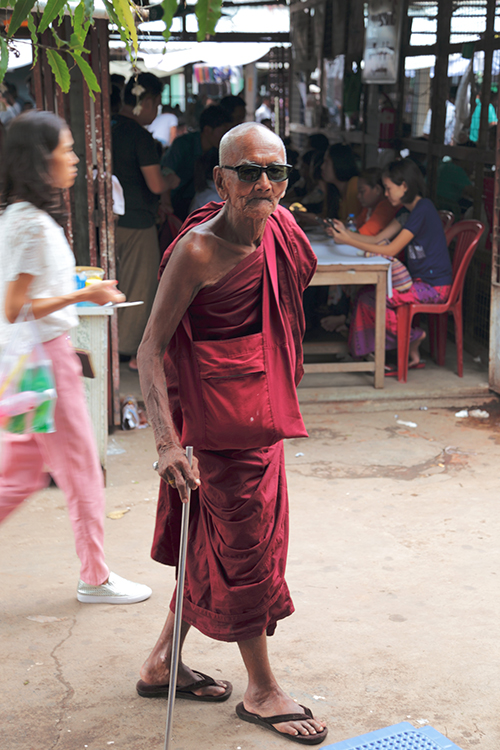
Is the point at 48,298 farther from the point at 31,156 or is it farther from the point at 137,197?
the point at 137,197

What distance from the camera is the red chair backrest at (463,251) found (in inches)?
233

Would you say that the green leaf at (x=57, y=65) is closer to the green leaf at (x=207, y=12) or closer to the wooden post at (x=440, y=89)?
the green leaf at (x=207, y=12)

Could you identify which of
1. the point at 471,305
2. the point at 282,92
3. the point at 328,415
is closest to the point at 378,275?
the point at 328,415

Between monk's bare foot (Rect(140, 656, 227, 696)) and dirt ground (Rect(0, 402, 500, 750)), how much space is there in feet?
0.17

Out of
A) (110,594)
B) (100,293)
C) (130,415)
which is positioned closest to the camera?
(100,293)

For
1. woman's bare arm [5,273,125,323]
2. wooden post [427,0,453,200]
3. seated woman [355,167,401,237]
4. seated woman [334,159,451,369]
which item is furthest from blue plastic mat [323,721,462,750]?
wooden post [427,0,453,200]

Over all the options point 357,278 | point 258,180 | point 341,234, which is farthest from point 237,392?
point 341,234

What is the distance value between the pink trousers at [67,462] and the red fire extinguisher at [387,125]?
6.56 meters

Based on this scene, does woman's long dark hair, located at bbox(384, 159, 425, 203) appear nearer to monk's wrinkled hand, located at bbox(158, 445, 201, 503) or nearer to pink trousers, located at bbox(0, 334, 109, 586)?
pink trousers, located at bbox(0, 334, 109, 586)

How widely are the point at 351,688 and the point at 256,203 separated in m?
1.62

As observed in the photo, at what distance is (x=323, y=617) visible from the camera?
10.3 ft

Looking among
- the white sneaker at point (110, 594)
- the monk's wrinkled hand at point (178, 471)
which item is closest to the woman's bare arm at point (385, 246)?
the white sneaker at point (110, 594)

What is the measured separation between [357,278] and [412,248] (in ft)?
2.05

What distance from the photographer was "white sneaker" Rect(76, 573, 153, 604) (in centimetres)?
323
